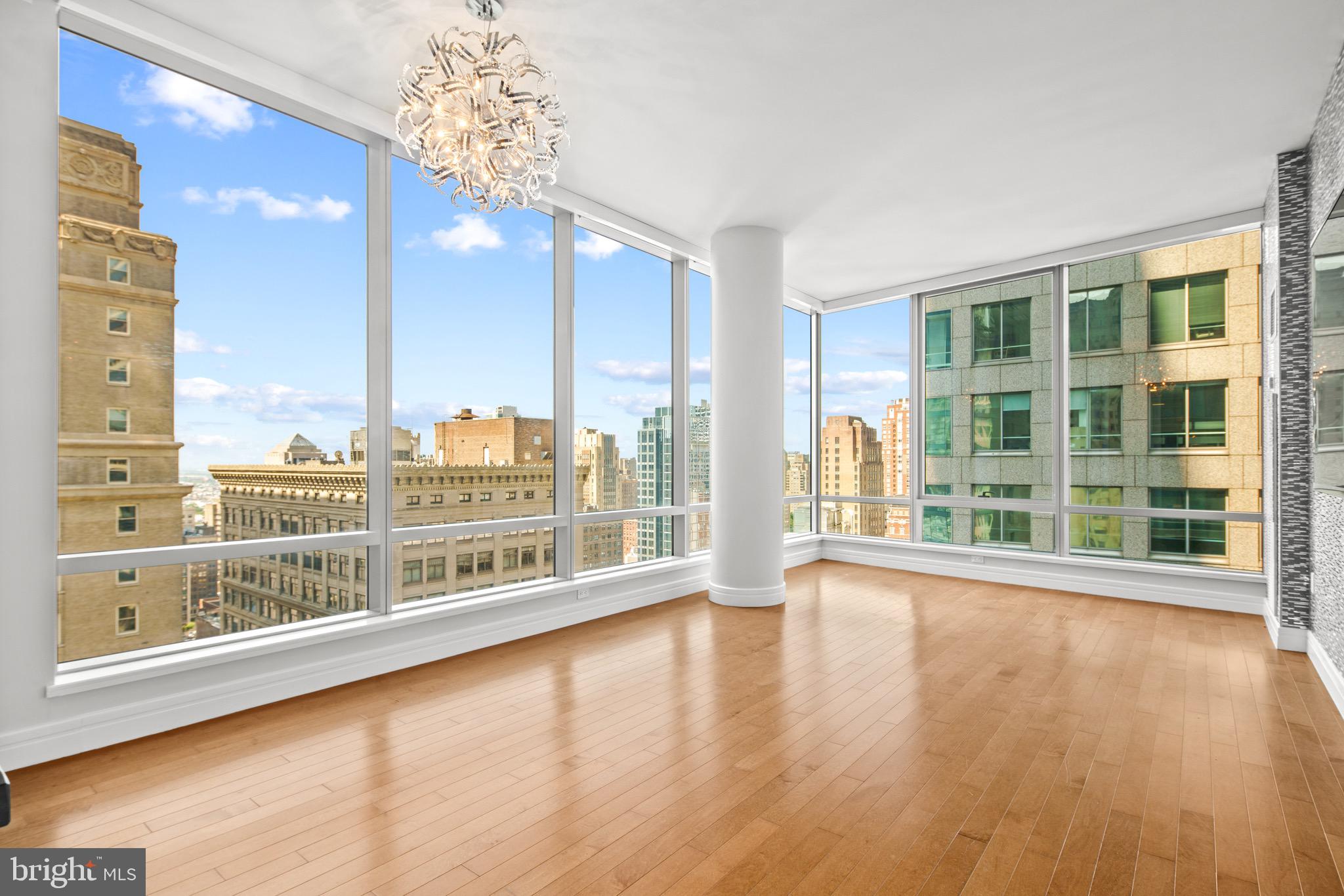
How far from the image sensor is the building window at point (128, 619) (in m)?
2.91

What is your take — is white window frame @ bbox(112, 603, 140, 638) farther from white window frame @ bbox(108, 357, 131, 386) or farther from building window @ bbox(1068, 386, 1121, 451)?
building window @ bbox(1068, 386, 1121, 451)

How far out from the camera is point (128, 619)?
2934 mm

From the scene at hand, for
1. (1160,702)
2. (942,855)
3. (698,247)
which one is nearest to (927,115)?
(698,247)

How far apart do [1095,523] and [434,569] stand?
19.3ft

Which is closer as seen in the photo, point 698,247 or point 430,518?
point 430,518

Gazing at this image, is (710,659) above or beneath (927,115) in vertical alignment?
beneath

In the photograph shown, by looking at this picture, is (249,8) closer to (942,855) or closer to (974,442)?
(942,855)

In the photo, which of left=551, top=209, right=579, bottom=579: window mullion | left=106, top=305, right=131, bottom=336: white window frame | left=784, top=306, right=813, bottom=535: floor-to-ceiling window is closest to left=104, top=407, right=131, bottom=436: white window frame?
left=106, top=305, right=131, bottom=336: white window frame

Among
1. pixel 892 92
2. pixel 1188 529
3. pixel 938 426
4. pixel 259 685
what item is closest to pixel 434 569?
pixel 259 685

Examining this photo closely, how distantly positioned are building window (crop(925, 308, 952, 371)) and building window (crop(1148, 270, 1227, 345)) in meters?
1.80

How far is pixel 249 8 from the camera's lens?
2.86 meters

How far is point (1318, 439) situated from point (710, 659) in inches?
150

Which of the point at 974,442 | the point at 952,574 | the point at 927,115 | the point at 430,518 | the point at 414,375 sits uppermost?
the point at 927,115

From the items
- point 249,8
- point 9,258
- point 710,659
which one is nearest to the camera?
point 9,258
